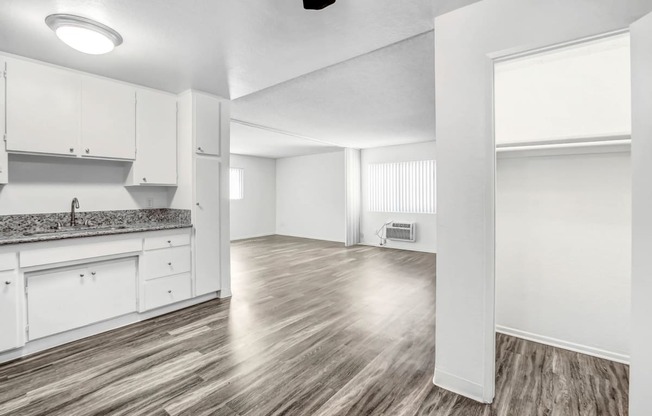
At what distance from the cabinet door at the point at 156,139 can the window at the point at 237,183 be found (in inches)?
203

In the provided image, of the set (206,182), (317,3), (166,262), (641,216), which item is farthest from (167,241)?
(641,216)

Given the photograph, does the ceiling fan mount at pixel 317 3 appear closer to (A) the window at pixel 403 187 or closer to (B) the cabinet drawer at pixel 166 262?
(B) the cabinet drawer at pixel 166 262

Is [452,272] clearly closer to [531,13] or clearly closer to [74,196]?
[531,13]

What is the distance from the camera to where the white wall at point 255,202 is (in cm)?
859

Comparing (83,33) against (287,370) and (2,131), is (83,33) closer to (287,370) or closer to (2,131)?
(2,131)

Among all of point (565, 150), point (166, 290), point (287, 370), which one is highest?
point (565, 150)

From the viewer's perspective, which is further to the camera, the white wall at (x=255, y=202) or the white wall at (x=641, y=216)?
the white wall at (x=255, y=202)

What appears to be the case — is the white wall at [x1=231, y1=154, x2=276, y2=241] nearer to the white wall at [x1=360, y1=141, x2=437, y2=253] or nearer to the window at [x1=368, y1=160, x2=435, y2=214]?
the white wall at [x1=360, y1=141, x2=437, y2=253]

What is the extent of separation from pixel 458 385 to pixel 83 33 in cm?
339

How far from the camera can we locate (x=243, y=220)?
28.7ft

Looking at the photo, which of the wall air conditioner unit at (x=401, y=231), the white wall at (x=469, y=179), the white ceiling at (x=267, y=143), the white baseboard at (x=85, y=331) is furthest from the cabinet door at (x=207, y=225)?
the wall air conditioner unit at (x=401, y=231)

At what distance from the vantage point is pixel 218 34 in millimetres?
2234

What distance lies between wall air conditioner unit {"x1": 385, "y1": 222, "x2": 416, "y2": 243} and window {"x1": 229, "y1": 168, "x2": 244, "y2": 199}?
4300 millimetres

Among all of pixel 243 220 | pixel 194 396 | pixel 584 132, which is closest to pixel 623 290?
pixel 584 132
